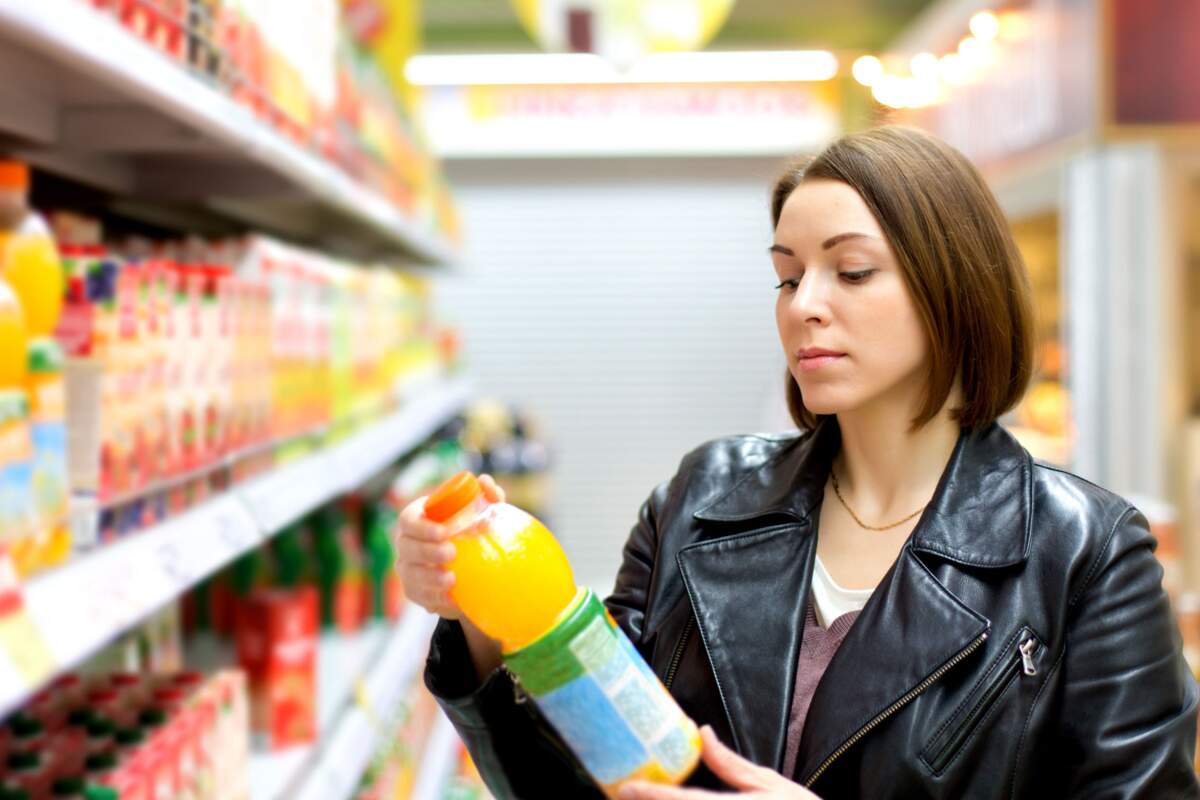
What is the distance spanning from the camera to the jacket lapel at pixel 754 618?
54.5 inches

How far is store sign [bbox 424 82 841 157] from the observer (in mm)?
8164

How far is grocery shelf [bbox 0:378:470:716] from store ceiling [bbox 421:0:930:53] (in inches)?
246

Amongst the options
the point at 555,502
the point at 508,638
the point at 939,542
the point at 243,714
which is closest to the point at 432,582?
the point at 508,638

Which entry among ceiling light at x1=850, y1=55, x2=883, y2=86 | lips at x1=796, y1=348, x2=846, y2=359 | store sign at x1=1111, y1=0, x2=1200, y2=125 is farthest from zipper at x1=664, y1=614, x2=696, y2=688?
ceiling light at x1=850, y1=55, x2=883, y2=86

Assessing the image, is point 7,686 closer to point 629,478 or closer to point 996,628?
point 996,628

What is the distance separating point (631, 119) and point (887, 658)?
284 inches

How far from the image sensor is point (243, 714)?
6.22 feet

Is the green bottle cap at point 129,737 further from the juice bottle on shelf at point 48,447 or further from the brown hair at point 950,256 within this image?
the brown hair at point 950,256

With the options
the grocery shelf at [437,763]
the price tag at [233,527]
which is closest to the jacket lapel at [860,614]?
the price tag at [233,527]

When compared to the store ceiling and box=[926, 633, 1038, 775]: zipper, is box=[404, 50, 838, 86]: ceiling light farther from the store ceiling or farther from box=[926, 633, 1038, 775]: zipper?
box=[926, 633, 1038, 775]: zipper

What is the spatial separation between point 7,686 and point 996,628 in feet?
3.19

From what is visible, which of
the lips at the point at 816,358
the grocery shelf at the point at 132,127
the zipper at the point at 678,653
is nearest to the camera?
the grocery shelf at the point at 132,127

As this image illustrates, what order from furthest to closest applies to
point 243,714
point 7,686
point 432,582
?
1. point 243,714
2. point 432,582
3. point 7,686

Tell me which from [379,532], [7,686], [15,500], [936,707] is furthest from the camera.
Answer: [379,532]
